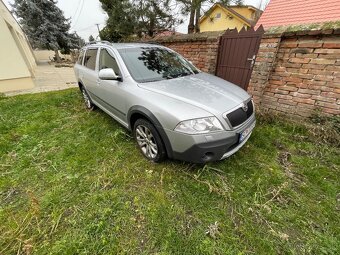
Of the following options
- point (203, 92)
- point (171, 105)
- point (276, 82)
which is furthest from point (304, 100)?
point (171, 105)

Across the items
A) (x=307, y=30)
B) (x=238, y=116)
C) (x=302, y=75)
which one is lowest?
(x=238, y=116)

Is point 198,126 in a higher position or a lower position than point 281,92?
higher

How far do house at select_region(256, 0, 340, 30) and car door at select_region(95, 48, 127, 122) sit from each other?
25.3 feet

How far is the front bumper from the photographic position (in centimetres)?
205

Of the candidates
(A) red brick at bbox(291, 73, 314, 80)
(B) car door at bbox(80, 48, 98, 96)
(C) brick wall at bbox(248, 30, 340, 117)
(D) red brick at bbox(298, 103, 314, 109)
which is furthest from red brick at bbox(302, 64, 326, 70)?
(B) car door at bbox(80, 48, 98, 96)

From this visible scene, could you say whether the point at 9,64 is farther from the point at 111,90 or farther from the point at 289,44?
the point at 289,44

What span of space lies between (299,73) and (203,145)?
2.74 meters

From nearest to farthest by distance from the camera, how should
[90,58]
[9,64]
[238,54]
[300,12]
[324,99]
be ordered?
[324,99]
[90,58]
[238,54]
[9,64]
[300,12]

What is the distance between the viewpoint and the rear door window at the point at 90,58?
3.75m

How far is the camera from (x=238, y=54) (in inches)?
170

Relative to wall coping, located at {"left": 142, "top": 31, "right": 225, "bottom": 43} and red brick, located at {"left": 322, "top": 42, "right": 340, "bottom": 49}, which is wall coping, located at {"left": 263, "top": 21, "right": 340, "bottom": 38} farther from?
wall coping, located at {"left": 142, "top": 31, "right": 225, "bottom": 43}

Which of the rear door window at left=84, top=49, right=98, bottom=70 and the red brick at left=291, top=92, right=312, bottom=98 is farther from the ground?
the rear door window at left=84, top=49, right=98, bottom=70

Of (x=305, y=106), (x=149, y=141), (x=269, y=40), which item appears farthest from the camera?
(x=269, y=40)

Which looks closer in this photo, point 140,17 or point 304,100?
point 304,100
